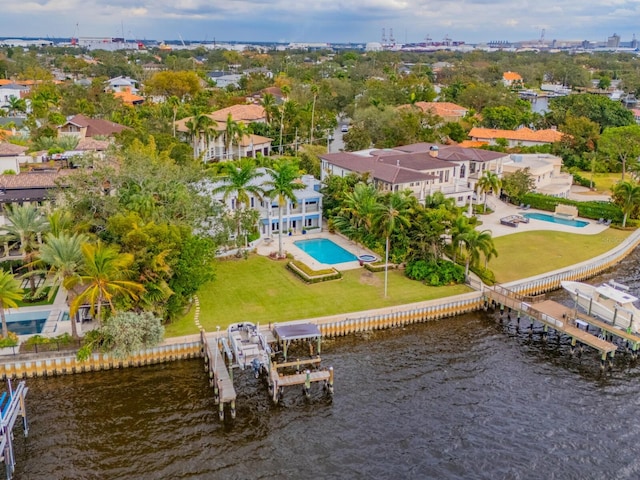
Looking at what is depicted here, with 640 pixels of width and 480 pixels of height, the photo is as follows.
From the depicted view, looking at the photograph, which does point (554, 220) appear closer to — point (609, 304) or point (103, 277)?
point (609, 304)

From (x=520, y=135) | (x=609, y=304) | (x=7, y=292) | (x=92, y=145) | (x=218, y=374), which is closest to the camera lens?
(x=218, y=374)

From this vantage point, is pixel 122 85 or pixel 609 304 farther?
pixel 122 85

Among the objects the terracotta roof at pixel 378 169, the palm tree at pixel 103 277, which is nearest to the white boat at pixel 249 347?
the palm tree at pixel 103 277

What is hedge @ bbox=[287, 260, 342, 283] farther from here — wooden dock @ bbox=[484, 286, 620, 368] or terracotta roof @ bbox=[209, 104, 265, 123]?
terracotta roof @ bbox=[209, 104, 265, 123]

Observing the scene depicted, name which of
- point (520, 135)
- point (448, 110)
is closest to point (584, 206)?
point (520, 135)

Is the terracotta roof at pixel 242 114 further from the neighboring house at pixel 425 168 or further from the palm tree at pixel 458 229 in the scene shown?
the palm tree at pixel 458 229

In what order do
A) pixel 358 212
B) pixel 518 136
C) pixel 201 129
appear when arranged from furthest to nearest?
pixel 518 136, pixel 201 129, pixel 358 212
